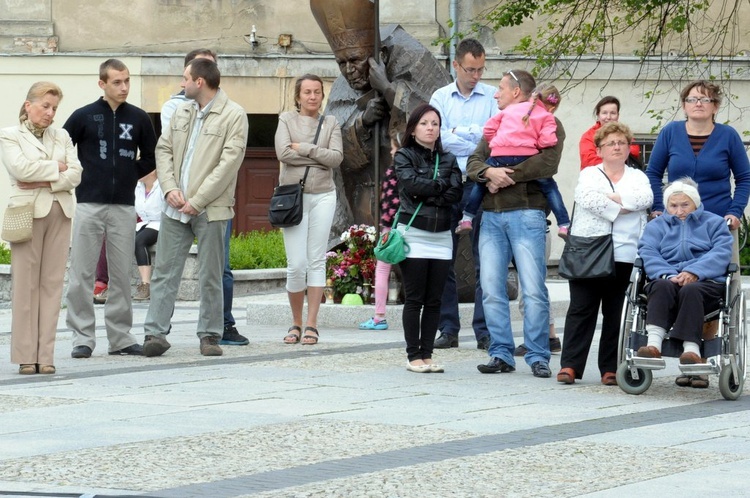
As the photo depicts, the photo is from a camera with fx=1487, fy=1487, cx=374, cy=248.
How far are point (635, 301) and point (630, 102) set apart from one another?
17.5 metres

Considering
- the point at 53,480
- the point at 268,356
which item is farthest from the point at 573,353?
the point at 53,480

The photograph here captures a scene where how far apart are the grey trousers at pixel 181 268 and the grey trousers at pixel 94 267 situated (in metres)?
0.21

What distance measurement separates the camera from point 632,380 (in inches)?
329

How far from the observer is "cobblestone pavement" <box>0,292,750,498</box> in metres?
5.62

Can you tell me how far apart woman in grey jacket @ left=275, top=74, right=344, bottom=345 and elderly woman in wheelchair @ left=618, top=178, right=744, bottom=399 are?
3.09 metres

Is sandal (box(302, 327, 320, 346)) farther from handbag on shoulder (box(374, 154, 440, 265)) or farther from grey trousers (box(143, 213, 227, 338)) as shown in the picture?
handbag on shoulder (box(374, 154, 440, 265))

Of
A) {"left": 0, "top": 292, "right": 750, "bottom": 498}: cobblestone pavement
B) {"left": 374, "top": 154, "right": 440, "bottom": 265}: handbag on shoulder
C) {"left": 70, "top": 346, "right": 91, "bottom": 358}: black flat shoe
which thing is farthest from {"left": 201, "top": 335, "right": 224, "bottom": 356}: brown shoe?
{"left": 374, "top": 154, "right": 440, "bottom": 265}: handbag on shoulder

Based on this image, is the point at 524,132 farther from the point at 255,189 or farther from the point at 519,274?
the point at 255,189

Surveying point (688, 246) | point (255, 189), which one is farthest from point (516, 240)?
point (255, 189)

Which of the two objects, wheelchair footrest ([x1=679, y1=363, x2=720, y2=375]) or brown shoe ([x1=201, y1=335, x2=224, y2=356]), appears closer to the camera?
wheelchair footrest ([x1=679, y1=363, x2=720, y2=375])

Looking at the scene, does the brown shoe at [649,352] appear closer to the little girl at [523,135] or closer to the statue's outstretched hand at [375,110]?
the little girl at [523,135]

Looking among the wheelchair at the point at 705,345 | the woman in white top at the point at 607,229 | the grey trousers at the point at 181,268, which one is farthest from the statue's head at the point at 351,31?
the wheelchair at the point at 705,345

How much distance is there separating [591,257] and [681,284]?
1.93ft

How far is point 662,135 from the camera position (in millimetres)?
8977
